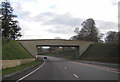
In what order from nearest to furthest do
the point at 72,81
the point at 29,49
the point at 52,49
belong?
the point at 72,81
the point at 29,49
the point at 52,49

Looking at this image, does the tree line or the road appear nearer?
the road

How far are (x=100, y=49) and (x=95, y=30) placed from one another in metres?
38.0

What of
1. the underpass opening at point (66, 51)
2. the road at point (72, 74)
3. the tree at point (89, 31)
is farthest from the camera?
the tree at point (89, 31)

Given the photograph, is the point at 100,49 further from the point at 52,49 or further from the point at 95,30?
the point at 52,49

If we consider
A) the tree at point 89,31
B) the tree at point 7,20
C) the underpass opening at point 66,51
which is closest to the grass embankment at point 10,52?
the tree at point 7,20

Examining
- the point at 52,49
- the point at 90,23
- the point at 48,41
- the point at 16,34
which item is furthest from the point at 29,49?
the point at 52,49

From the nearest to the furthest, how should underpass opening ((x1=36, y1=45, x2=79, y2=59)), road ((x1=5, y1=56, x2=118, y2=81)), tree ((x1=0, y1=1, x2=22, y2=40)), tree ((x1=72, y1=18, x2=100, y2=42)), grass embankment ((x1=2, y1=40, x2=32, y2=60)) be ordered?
road ((x1=5, y1=56, x2=118, y2=81)), grass embankment ((x1=2, y1=40, x2=32, y2=60)), tree ((x1=0, y1=1, x2=22, y2=40)), underpass opening ((x1=36, y1=45, x2=79, y2=59)), tree ((x1=72, y1=18, x2=100, y2=42))

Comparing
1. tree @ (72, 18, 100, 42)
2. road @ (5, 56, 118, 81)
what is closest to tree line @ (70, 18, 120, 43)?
tree @ (72, 18, 100, 42)

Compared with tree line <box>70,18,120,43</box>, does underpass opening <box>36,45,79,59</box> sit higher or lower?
lower

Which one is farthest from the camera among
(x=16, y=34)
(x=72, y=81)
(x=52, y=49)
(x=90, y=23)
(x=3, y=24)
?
(x=52, y=49)

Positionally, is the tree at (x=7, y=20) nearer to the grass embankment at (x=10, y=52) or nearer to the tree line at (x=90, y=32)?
the grass embankment at (x=10, y=52)

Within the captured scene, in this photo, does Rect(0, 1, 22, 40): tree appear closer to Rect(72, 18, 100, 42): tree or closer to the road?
the road

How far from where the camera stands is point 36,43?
63.0m

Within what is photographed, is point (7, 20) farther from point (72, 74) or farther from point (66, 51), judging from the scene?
point (66, 51)
